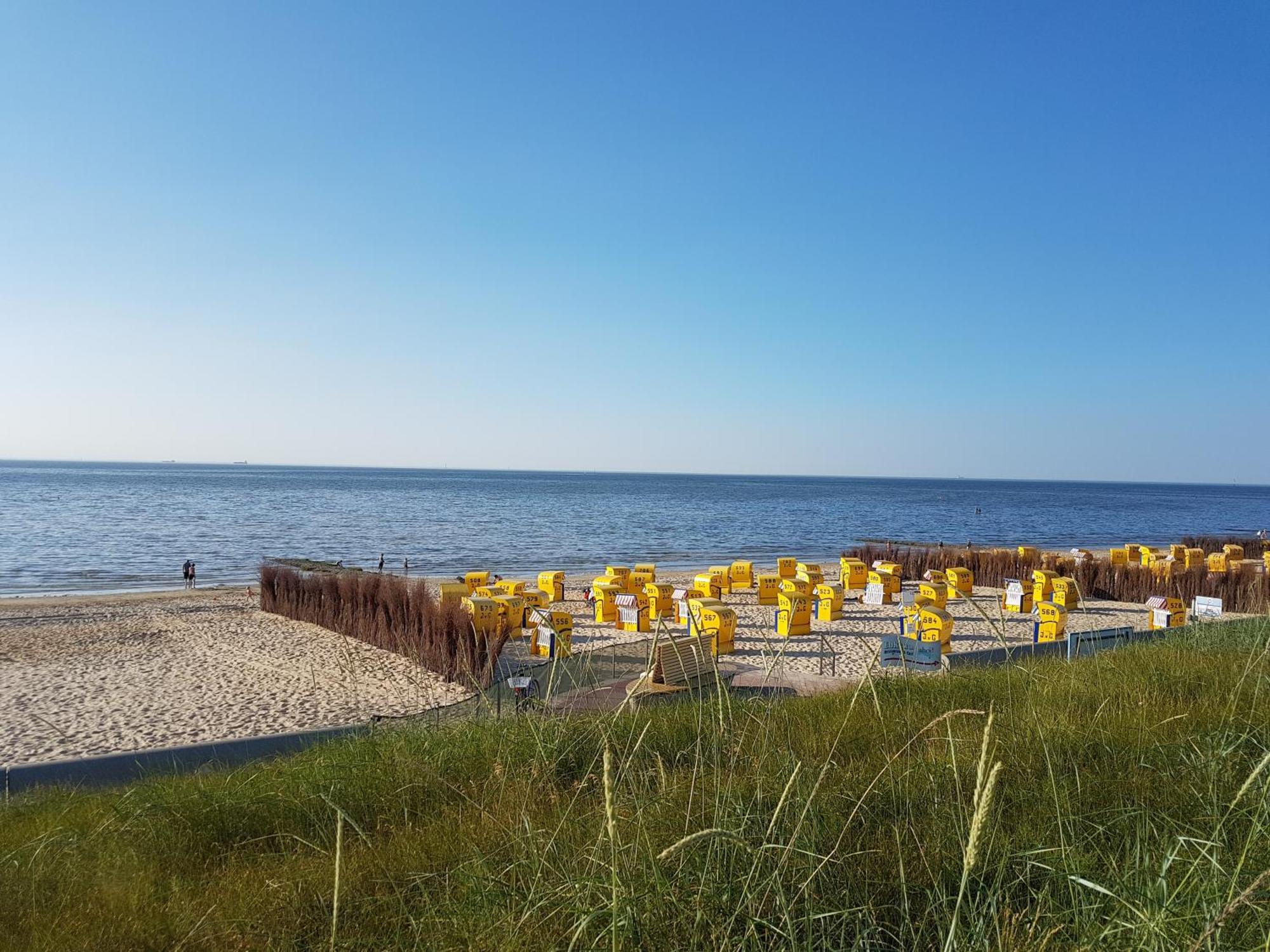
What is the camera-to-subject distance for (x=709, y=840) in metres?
2.17

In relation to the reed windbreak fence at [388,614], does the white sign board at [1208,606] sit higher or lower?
higher

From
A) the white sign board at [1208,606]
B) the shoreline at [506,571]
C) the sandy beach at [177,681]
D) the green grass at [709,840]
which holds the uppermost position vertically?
the green grass at [709,840]

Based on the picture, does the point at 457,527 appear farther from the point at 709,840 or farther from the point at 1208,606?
Answer: the point at 709,840

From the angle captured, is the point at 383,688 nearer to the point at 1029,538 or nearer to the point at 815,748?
the point at 815,748

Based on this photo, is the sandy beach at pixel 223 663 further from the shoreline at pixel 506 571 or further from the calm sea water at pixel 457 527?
the calm sea water at pixel 457 527

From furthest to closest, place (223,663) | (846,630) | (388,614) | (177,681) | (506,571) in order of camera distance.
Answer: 1. (506,571)
2. (846,630)
3. (388,614)
4. (223,663)
5. (177,681)

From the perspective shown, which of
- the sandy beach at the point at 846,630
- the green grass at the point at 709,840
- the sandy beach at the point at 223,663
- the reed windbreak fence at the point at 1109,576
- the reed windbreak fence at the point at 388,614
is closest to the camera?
the green grass at the point at 709,840

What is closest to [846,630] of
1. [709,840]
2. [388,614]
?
[388,614]

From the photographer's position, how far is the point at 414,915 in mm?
2355

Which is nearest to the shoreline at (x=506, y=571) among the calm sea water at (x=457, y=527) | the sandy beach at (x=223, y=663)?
the calm sea water at (x=457, y=527)

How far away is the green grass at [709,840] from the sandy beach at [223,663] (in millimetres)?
749

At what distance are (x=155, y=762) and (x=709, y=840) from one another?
6.49 meters

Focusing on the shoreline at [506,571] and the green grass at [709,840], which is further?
the shoreline at [506,571]

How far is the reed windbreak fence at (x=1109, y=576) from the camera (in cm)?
1878
